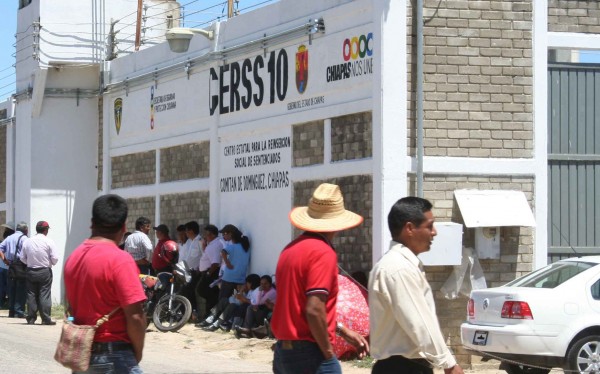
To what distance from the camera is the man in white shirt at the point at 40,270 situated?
20.8 meters

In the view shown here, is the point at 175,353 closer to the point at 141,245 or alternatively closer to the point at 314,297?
the point at 141,245

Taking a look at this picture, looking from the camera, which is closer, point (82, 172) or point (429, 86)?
point (429, 86)

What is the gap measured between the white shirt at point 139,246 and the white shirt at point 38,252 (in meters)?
1.38

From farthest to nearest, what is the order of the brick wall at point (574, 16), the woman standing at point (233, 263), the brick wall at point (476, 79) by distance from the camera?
1. the woman standing at point (233, 263)
2. the brick wall at point (574, 16)
3. the brick wall at point (476, 79)

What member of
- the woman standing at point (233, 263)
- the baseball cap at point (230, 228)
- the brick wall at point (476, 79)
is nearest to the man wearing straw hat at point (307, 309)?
the brick wall at point (476, 79)

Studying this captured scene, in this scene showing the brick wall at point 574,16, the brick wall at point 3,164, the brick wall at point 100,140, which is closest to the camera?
the brick wall at point 574,16

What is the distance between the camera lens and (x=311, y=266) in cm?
645

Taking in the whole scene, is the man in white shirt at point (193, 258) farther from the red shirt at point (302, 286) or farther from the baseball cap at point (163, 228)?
the red shirt at point (302, 286)

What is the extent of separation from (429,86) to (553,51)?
2015 mm

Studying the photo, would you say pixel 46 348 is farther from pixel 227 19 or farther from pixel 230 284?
pixel 227 19

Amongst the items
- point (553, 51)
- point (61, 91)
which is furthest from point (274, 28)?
point (61, 91)

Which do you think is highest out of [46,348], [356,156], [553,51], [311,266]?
[553,51]

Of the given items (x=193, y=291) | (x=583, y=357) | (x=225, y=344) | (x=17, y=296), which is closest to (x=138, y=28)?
(x=17, y=296)

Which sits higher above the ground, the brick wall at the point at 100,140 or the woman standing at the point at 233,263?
the brick wall at the point at 100,140
